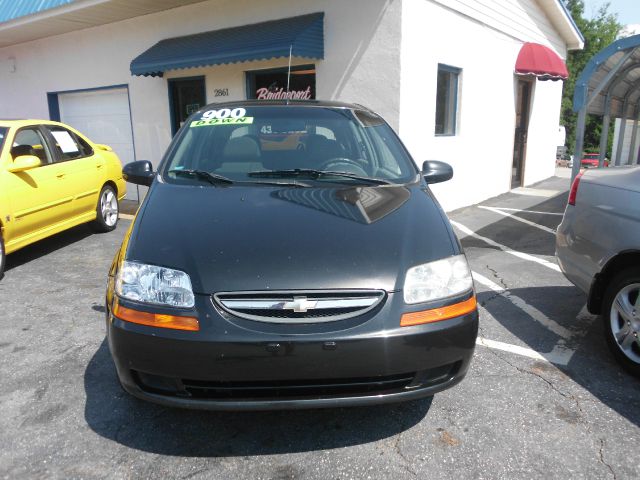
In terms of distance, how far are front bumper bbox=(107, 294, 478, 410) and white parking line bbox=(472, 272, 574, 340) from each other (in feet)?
6.53

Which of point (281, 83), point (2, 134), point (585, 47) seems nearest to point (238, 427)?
point (2, 134)

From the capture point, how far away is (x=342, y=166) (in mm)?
3211

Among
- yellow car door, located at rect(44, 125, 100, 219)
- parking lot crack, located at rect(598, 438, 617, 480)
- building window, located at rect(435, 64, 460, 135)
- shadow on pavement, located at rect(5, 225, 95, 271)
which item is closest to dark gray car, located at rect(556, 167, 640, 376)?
parking lot crack, located at rect(598, 438, 617, 480)

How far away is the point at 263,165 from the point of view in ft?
10.4

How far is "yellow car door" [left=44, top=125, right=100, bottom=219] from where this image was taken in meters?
6.20

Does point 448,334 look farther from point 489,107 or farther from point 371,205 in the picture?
point 489,107

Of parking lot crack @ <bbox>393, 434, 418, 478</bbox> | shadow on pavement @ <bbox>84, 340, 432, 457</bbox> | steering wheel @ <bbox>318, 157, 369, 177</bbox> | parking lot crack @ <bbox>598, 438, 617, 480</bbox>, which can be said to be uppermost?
steering wheel @ <bbox>318, 157, 369, 177</bbox>

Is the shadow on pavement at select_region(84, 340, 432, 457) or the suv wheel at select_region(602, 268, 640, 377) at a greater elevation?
the suv wheel at select_region(602, 268, 640, 377)

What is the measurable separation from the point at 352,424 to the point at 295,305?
891mm

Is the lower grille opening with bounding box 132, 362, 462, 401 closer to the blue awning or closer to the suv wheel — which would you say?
the suv wheel

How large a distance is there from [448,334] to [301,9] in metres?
6.71

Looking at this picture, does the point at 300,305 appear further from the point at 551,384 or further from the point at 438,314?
the point at 551,384

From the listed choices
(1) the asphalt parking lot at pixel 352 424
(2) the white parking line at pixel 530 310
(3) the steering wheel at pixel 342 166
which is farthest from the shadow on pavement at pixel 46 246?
(2) the white parking line at pixel 530 310

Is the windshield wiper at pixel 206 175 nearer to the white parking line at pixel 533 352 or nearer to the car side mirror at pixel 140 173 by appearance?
the car side mirror at pixel 140 173
